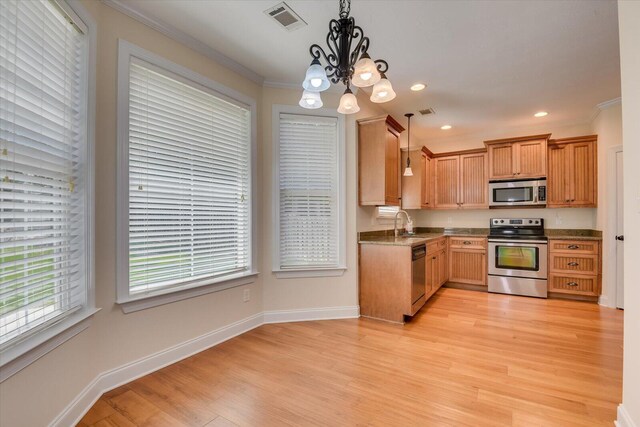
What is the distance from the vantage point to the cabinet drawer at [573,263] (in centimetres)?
402

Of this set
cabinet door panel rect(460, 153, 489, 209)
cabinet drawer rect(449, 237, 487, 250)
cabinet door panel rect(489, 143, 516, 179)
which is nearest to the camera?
cabinet door panel rect(489, 143, 516, 179)

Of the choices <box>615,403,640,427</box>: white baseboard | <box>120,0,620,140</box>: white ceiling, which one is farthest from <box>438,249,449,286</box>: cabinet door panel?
<box>615,403,640,427</box>: white baseboard

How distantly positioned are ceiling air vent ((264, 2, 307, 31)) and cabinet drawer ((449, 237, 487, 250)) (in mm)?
4105

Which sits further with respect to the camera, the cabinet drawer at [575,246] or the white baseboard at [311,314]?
the cabinet drawer at [575,246]

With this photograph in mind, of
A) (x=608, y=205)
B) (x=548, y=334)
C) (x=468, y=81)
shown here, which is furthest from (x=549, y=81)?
(x=548, y=334)

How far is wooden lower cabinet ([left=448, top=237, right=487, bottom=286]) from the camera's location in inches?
185

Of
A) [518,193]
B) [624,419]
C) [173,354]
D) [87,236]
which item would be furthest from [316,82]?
[518,193]

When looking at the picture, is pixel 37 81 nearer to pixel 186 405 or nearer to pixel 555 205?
pixel 186 405

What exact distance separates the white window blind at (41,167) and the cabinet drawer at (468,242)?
490 cm

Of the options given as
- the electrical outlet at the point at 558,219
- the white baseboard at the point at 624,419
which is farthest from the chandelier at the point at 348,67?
the electrical outlet at the point at 558,219

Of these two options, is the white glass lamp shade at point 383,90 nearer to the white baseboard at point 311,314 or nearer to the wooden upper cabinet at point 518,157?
the white baseboard at point 311,314

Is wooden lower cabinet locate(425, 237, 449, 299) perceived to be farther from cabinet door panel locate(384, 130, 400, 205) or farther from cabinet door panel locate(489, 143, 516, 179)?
cabinet door panel locate(489, 143, 516, 179)

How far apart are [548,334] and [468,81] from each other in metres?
2.77

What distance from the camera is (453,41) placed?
2473 mm
